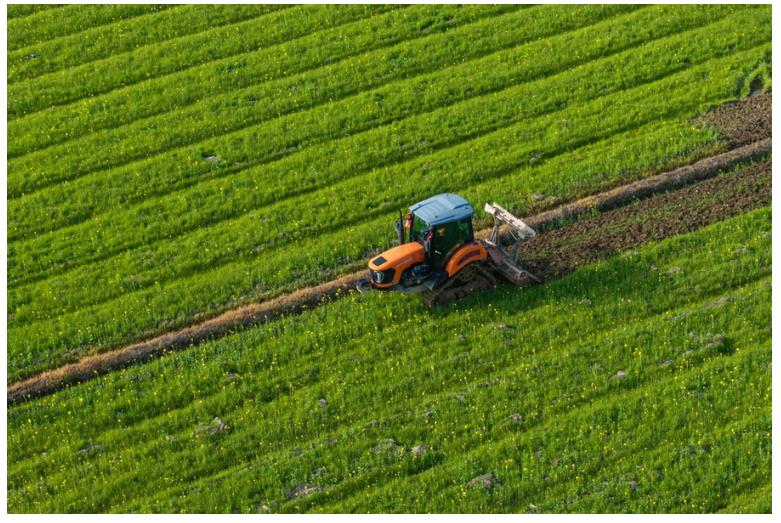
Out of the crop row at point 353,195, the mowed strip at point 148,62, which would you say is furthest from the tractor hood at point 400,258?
the mowed strip at point 148,62

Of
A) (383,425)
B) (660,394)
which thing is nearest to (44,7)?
(383,425)

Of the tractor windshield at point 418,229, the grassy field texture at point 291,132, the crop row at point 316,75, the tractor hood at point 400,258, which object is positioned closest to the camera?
the tractor hood at point 400,258

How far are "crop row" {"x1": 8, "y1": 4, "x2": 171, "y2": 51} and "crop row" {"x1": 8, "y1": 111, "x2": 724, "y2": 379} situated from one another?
13.3 m

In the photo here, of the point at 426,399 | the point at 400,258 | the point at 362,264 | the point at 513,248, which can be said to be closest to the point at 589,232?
the point at 513,248

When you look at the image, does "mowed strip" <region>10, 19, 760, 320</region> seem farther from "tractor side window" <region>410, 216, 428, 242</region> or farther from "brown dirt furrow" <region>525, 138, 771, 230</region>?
"tractor side window" <region>410, 216, 428, 242</region>

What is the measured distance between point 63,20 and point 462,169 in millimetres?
16573

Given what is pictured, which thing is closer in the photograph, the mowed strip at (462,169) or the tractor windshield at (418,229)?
the tractor windshield at (418,229)

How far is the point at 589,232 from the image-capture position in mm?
32906

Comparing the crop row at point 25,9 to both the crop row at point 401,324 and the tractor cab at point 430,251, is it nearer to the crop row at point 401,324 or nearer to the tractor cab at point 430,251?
the crop row at point 401,324

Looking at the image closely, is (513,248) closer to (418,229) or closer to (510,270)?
(510,270)

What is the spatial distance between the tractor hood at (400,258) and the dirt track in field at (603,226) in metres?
1.83

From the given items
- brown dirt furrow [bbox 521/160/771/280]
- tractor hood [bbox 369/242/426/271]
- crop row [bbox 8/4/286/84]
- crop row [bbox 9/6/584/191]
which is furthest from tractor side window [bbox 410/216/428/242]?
crop row [bbox 8/4/286/84]

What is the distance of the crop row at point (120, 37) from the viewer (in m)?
41.4

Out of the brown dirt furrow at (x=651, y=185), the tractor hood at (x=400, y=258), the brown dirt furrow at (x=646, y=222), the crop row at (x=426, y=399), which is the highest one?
the tractor hood at (x=400, y=258)
